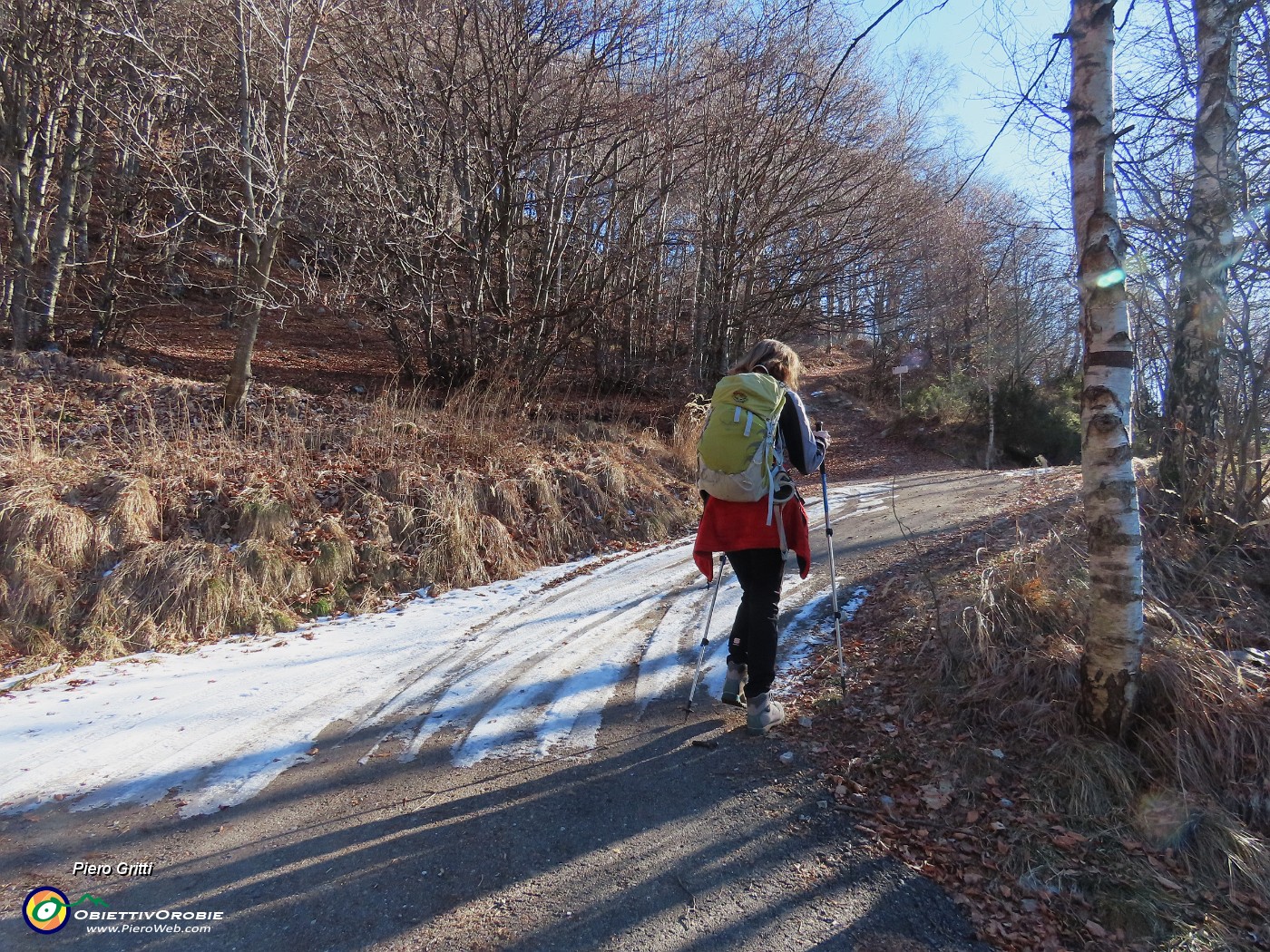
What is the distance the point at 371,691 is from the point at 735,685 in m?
2.39

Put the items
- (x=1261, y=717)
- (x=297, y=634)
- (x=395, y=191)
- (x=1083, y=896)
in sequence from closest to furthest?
1. (x=1083, y=896)
2. (x=1261, y=717)
3. (x=297, y=634)
4. (x=395, y=191)

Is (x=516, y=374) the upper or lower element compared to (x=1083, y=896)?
Answer: upper

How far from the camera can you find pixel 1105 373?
10.1 ft

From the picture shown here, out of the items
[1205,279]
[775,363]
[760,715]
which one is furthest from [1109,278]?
[1205,279]

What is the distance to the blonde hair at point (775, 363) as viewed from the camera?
3.89 meters

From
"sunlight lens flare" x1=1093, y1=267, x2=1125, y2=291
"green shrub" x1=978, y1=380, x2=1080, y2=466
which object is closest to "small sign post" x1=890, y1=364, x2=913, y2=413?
"green shrub" x1=978, y1=380, x2=1080, y2=466

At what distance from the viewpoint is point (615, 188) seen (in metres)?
12.9

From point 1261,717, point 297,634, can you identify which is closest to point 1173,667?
point 1261,717

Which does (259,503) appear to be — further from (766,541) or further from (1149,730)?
(1149,730)

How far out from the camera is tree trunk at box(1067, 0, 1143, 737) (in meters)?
3.04

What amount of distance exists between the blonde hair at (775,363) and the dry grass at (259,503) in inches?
158

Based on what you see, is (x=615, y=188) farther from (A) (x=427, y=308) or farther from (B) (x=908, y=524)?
(B) (x=908, y=524)

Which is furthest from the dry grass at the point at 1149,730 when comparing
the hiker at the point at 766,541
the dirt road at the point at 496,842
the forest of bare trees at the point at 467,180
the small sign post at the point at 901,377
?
the small sign post at the point at 901,377

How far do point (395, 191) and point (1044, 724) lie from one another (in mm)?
10093
